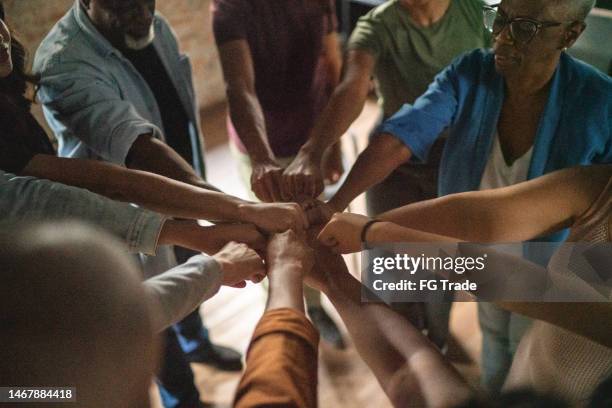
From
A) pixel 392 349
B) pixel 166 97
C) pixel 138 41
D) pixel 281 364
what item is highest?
pixel 138 41

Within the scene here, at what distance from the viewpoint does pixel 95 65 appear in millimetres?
865

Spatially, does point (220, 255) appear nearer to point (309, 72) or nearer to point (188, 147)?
point (188, 147)

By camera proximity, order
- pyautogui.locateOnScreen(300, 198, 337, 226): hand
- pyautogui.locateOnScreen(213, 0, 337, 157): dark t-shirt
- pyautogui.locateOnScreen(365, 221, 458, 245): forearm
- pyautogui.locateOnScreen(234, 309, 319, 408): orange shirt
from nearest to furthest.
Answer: pyautogui.locateOnScreen(234, 309, 319, 408): orange shirt < pyautogui.locateOnScreen(365, 221, 458, 245): forearm < pyautogui.locateOnScreen(300, 198, 337, 226): hand < pyautogui.locateOnScreen(213, 0, 337, 157): dark t-shirt

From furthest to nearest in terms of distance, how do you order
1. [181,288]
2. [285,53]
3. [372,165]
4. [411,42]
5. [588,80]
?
[285,53]
[411,42]
[372,165]
[588,80]
[181,288]

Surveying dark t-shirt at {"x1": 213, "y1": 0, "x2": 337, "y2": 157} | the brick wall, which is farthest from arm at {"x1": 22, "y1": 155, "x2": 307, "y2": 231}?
dark t-shirt at {"x1": 213, "y1": 0, "x2": 337, "y2": 157}

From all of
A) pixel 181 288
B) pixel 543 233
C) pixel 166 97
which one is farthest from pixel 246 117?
pixel 543 233

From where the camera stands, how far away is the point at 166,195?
82 cm

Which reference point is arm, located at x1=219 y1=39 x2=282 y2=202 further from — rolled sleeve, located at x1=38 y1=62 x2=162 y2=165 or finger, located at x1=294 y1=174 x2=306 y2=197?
rolled sleeve, located at x1=38 y1=62 x2=162 y2=165

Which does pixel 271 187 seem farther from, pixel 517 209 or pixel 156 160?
pixel 517 209

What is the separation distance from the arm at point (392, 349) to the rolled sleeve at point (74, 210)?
0.85 ft

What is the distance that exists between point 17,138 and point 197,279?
0.35 m

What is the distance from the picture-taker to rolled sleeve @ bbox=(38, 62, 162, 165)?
84 centimetres

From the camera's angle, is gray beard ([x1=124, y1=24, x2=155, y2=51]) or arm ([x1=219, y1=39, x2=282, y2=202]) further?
arm ([x1=219, y1=39, x2=282, y2=202])

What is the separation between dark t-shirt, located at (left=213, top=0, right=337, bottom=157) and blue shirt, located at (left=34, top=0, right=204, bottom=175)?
30cm
